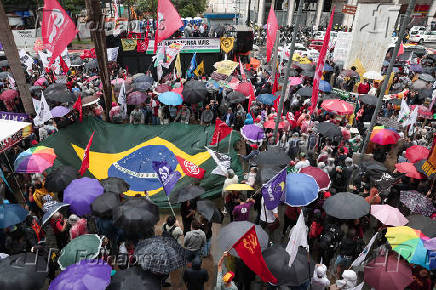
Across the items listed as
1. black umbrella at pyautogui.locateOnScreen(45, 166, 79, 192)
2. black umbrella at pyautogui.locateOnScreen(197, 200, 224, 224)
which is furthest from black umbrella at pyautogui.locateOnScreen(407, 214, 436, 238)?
black umbrella at pyautogui.locateOnScreen(45, 166, 79, 192)

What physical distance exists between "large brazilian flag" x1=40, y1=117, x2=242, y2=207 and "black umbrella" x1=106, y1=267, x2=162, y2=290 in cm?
358

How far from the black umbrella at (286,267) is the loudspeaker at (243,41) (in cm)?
2070

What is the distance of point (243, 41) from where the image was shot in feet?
78.9

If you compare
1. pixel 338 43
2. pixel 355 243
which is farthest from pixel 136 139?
pixel 338 43

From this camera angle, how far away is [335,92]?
14.2 meters

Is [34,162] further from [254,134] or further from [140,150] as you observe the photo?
[254,134]

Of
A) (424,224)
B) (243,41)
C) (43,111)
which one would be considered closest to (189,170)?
(424,224)

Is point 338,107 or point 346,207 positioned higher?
point 338,107

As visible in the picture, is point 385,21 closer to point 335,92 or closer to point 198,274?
point 335,92

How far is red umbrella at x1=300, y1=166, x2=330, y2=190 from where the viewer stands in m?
7.89

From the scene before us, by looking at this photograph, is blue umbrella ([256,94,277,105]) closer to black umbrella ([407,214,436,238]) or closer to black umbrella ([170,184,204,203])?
black umbrella ([170,184,204,203])

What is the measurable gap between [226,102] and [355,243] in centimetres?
840

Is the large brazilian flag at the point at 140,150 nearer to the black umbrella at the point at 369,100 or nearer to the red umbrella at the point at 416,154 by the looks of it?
the red umbrella at the point at 416,154

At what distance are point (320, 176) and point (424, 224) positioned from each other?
92.3 inches
